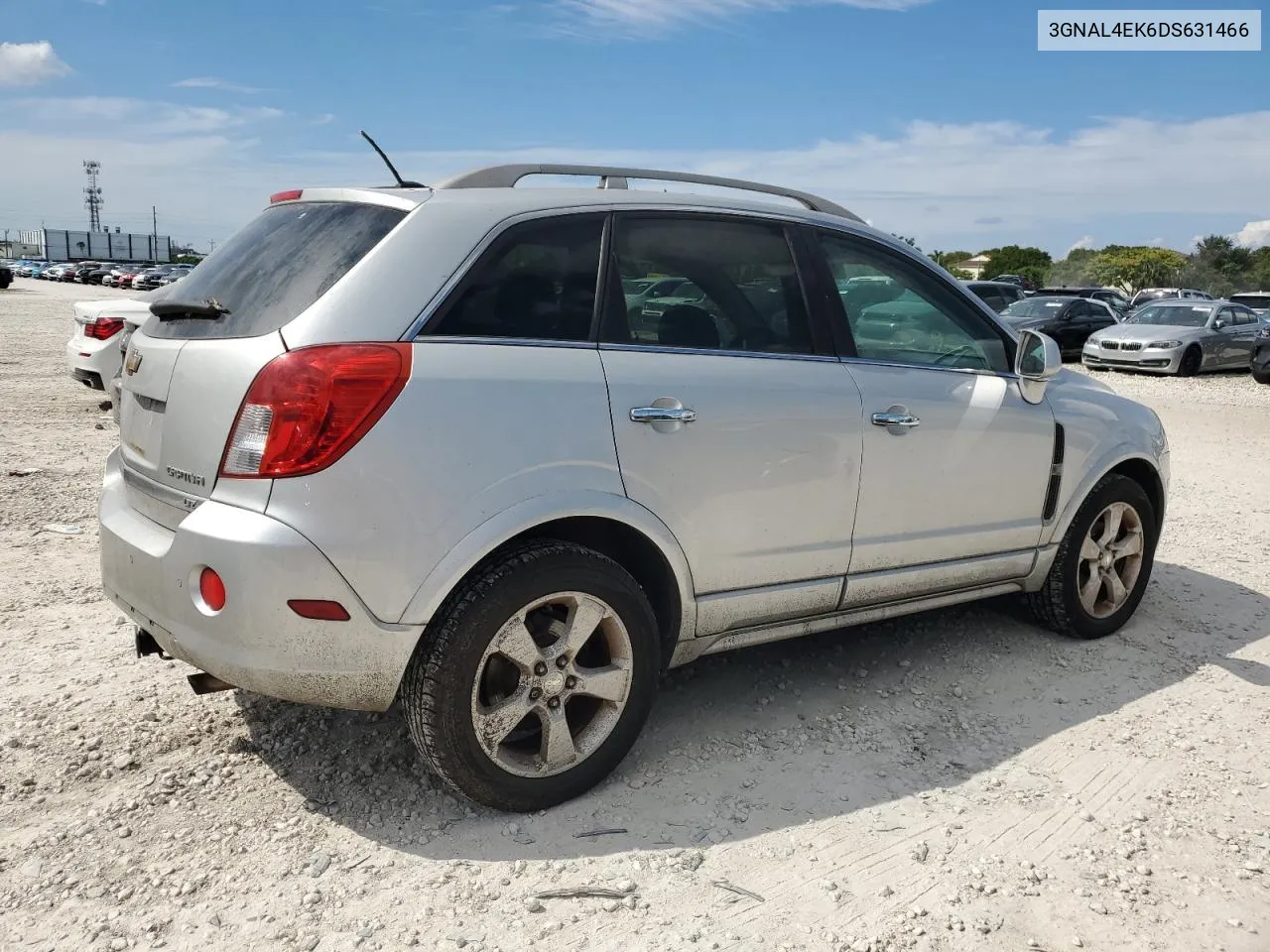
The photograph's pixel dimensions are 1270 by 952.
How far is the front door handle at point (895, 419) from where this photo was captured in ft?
12.1

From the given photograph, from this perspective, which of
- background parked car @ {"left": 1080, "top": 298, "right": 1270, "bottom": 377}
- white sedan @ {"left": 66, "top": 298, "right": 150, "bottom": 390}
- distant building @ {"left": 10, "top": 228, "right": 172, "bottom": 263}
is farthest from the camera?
distant building @ {"left": 10, "top": 228, "right": 172, "bottom": 263}

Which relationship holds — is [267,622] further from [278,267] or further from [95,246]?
[95,246]

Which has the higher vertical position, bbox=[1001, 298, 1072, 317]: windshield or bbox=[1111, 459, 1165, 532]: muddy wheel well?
bbox=[1001, 298, 1072, 317]: windshield

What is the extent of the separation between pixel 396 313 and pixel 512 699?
3.69 feet

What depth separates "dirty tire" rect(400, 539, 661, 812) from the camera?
2816 mm

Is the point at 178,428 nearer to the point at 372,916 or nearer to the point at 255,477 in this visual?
the point at 255,477

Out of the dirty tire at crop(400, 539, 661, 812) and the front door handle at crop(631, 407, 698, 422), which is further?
the front door handle at crop(631, 407, 698, 422)

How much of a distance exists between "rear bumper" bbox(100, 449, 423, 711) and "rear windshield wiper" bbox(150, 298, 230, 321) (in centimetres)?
62

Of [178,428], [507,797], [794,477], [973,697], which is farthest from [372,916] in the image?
[973,697]

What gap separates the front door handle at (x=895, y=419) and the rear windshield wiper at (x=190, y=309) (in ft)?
7.10

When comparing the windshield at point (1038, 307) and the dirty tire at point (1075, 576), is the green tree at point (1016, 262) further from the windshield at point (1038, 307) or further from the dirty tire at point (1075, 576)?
the dirty tire at point (1075, 576)

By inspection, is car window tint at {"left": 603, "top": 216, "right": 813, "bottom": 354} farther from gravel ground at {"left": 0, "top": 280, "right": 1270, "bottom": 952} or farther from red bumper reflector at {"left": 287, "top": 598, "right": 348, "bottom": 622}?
gravel ground at {"left": 0, "top": 280, "right": 1270, "bottom": 952}

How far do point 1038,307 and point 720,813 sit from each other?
2108cm

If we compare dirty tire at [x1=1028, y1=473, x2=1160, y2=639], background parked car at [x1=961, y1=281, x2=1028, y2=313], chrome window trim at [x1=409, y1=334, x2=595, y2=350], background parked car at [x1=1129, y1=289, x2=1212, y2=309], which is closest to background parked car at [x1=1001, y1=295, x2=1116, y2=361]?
background parked car at [x1=961, y1=281, x2=1028, y2=313]
